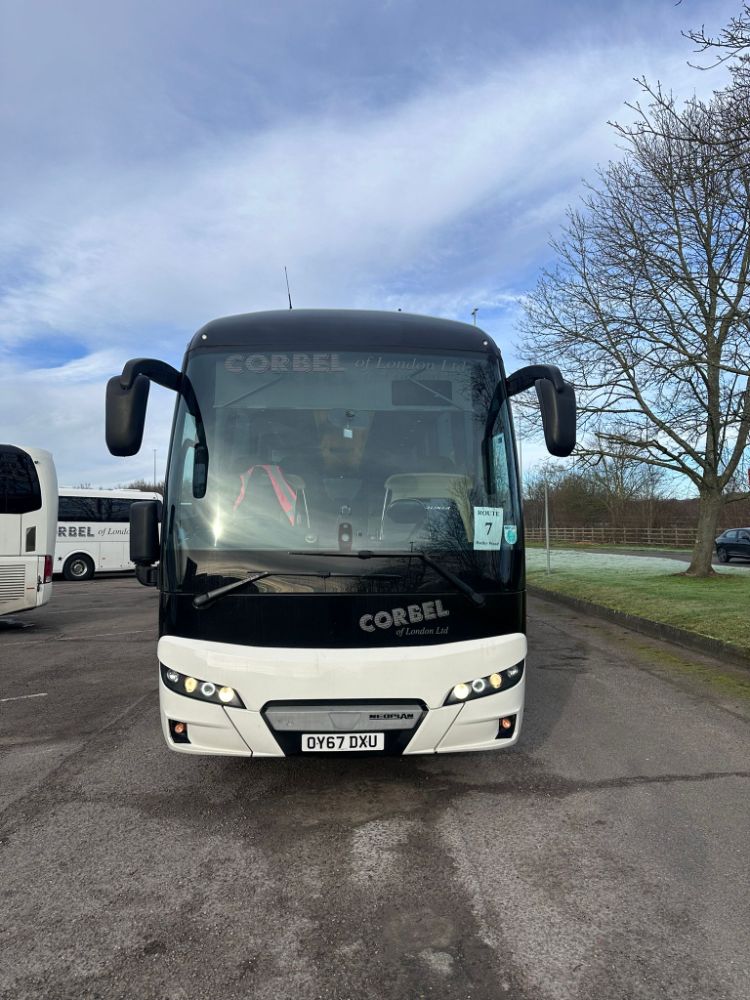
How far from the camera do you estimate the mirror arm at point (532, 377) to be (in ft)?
14.0

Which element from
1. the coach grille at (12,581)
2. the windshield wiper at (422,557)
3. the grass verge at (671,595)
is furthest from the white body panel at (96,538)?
the windshield wiper at (422,557)

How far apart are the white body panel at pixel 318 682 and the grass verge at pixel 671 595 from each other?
19.9 feet

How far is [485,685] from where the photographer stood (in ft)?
12.5

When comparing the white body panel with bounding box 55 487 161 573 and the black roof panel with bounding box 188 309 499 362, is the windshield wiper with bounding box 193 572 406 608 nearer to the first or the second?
the black roof panel with bounding box 188 309 499 362

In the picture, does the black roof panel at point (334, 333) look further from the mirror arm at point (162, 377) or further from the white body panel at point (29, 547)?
the white body panel at point (29, 547)

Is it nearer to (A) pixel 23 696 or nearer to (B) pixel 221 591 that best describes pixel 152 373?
(B) pixel 221 591

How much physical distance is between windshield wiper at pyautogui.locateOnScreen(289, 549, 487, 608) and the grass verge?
6.06m

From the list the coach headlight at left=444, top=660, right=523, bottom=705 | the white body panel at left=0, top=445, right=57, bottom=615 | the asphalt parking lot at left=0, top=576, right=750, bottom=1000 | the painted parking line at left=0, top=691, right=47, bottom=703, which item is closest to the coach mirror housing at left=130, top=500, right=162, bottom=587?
the asphalt parking lot at left=0, top=576, right=750, bottom=1000

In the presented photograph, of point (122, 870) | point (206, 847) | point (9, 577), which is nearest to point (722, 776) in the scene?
point (206, 847)

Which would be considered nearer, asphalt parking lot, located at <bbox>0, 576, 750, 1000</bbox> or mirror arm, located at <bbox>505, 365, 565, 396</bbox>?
asphalt parking lot, located at <bbox>0, 576, 750, 1000</bbox>

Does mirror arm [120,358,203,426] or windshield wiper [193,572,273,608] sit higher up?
mirror arm [120,358,203,426]

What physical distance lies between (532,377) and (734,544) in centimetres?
2716

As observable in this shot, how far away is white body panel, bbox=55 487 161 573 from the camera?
24094 mm

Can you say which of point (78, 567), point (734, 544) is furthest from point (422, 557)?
point (734, 544)
